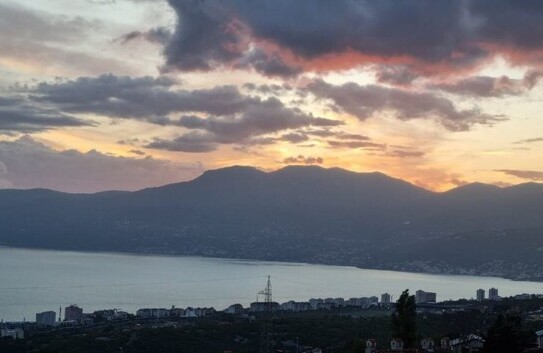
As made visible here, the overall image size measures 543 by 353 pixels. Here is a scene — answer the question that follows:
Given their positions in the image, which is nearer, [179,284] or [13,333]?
[13,333]

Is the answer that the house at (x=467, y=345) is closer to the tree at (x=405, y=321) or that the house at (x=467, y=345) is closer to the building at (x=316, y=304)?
the tree at (x=405, y=321)

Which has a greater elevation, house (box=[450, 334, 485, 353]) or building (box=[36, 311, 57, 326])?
house (box=[450, 334, 485, 353])

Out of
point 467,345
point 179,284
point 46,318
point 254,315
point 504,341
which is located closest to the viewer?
point 504,341

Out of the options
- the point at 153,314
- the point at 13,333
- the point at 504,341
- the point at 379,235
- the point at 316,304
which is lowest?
the point at 13,333

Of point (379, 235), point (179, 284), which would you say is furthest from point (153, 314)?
point (379, 235)

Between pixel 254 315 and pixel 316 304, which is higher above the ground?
pixel 316 304

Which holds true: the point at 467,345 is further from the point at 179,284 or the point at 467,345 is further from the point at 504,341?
the point at 179,284

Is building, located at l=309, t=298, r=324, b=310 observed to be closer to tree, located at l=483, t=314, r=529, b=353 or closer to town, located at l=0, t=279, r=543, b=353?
town, located at l=0, t=279, r=543, b=353

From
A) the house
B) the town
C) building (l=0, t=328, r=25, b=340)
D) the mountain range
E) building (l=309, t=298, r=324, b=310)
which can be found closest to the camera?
the house

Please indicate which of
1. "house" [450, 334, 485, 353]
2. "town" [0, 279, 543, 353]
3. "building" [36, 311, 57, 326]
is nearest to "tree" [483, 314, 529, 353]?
"house" [450, 334, 485, 353]

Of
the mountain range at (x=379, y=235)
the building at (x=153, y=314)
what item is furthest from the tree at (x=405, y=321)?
the mountain range at (x=379, y=235)
